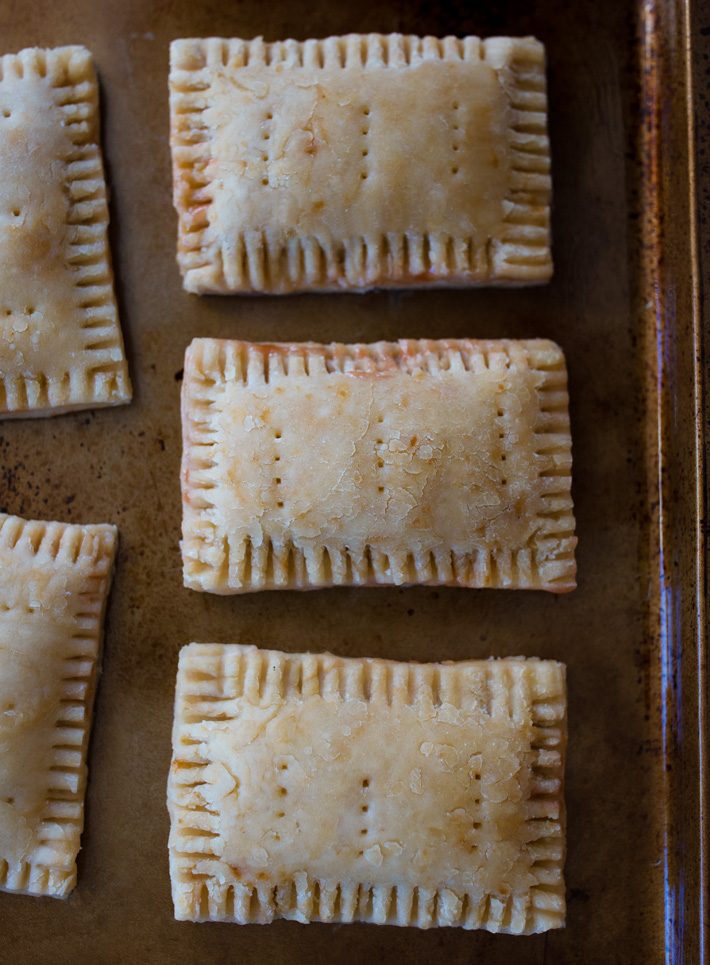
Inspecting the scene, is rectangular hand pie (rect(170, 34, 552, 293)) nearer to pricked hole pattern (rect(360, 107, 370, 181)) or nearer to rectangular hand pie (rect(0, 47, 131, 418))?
pricked hole pattern (rect(360, 107, 370, 181))

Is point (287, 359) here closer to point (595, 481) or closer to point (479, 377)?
point (479, 377)

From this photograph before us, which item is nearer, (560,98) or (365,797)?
(365,797)

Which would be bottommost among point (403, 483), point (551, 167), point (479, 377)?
point (403, 483)

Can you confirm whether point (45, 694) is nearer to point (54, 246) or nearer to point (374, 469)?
point (374, 469)

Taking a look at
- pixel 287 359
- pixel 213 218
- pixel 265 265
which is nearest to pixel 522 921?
pixel 287 359

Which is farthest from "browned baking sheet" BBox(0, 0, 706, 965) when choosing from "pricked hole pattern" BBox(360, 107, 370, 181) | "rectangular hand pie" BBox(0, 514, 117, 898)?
"pricked hole pattern" BBox(360, 107, 370, 181)

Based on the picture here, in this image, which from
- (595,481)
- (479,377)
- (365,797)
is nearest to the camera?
(365,797)

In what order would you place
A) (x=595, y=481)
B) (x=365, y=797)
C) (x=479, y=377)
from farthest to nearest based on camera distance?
(x=595, y=481), (x=479, y=377), (x=365, y=797)
